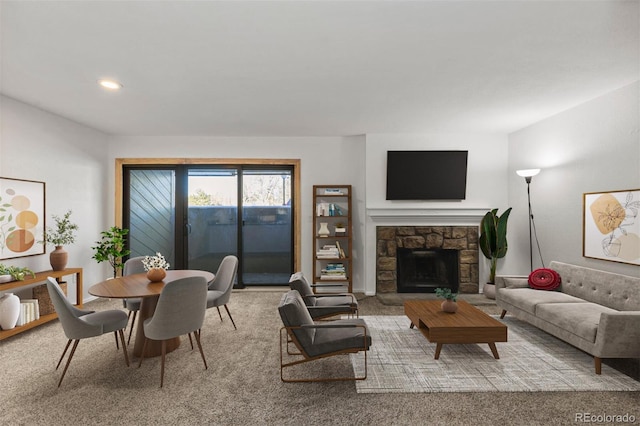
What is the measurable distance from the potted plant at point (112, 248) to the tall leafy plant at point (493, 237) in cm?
581

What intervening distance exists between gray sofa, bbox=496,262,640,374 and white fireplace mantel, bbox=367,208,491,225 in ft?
4.98

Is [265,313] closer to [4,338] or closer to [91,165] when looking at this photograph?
[4,338]

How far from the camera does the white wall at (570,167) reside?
362 cm

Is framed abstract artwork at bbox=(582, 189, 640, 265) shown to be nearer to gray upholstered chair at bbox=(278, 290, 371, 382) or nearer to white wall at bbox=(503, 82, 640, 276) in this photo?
white wall at bbox=(503, 82, 640, 276)

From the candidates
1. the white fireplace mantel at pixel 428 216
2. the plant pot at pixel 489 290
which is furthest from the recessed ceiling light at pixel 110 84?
the plant pot at pixel 489 290

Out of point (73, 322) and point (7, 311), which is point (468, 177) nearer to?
point (73, 322)

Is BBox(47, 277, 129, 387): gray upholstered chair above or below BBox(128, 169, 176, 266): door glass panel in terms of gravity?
below

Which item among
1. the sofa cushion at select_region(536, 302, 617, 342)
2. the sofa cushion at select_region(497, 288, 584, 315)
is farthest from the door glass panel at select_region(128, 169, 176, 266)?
the sofa cushion at select_region(536, 302, 617, 342)

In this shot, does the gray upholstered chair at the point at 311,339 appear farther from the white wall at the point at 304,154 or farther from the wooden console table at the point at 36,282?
the white wall at the point at 304,154

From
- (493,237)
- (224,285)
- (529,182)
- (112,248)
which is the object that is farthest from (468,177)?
(112,248)

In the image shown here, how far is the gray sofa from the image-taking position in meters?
2.81

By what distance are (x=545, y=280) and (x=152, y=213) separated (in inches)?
243

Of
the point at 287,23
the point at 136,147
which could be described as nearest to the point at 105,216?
the point at 136,147

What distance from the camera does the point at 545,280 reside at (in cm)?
420
